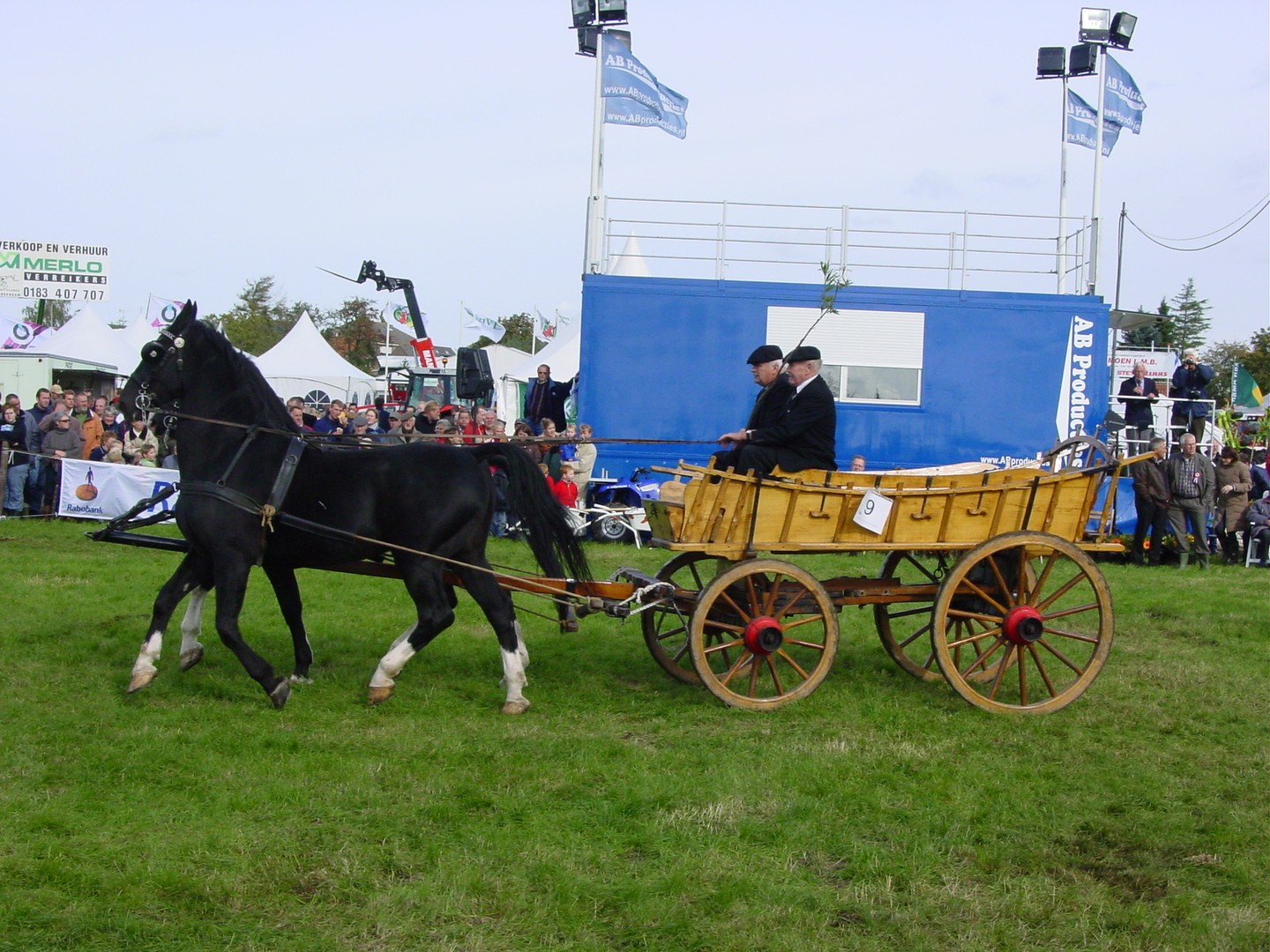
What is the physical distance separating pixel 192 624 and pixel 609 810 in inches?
141

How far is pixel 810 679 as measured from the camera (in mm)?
7113

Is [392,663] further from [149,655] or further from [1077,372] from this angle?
[1077,372]

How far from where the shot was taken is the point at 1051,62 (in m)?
18.5

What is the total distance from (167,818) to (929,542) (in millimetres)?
4441

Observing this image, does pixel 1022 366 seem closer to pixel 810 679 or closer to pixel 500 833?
pixel 810 679

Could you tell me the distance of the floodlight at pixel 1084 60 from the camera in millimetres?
18438

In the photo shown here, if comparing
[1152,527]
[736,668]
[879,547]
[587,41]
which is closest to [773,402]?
[879,547]

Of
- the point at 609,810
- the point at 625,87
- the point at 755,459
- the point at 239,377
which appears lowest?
the point at 609,810

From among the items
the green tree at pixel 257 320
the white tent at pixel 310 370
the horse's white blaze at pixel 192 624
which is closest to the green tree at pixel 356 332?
the green tree at pixel 257 320

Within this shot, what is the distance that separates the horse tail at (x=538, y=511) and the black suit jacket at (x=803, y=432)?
52.0 inches

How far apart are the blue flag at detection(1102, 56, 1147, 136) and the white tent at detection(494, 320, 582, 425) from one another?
1146cm

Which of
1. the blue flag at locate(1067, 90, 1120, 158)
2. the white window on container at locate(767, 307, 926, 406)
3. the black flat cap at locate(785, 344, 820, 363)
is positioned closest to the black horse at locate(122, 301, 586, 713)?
the black flat cap at locate(785, 344, 820, 363)

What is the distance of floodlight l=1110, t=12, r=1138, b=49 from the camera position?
18453 millimetres

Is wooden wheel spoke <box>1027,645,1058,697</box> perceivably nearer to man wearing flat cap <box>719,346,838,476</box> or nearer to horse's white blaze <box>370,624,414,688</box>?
man wearing flat cap <box>719,346,838,476</box>
